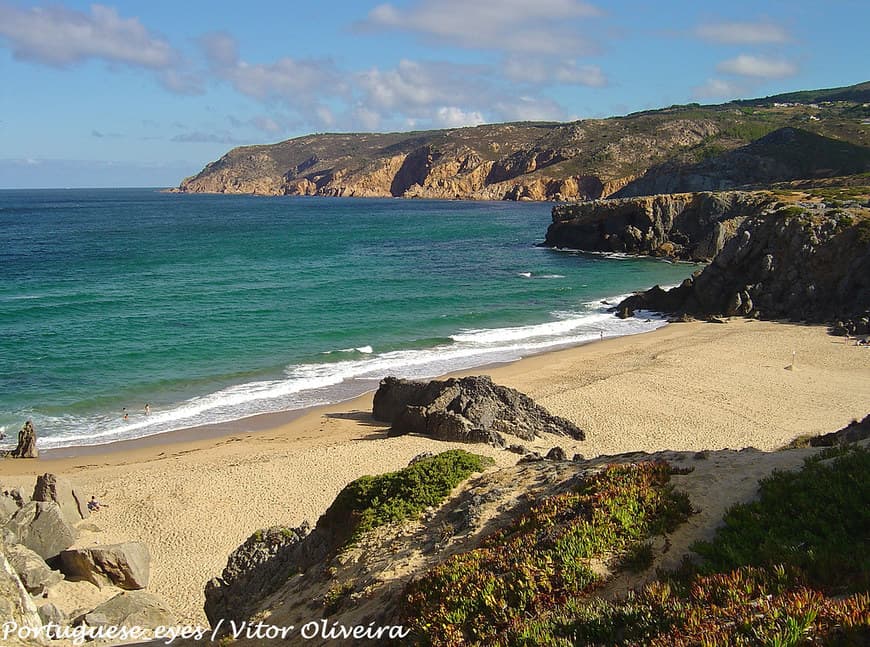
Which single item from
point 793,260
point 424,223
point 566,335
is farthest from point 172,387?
point 424,223

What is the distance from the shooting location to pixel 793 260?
123ft

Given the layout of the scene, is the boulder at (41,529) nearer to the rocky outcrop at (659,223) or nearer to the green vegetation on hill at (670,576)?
the green vegetation on hill at (670,576)

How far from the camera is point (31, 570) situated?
11.1 metres

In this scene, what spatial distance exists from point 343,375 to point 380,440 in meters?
8.52

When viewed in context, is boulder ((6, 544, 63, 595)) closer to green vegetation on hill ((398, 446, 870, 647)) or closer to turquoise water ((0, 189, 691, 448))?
green vegetation on hill ((398, 446, 870, 647))

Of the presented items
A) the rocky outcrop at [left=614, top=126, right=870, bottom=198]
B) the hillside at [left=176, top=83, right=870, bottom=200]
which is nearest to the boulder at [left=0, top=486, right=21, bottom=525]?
the rocky outcrop at [left=614, top=126, right=870, bottom=198]

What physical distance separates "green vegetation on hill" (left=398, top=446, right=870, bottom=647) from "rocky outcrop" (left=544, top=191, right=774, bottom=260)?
53995 millimetres

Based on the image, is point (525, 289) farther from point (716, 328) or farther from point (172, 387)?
point (172, 387)

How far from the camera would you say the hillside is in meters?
92.7

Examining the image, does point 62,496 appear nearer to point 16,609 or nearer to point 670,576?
point 16,609

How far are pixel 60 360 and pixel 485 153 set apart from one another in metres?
156

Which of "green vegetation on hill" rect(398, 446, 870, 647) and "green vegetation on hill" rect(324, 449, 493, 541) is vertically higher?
"green vegetation on hill" rect(398, 446, 870, 647)

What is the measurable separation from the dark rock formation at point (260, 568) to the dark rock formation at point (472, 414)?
8805 mm

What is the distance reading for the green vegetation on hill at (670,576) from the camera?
427 centimetres
